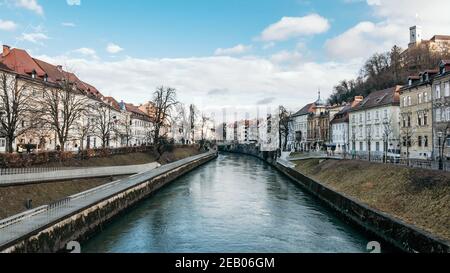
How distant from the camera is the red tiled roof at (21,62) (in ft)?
160

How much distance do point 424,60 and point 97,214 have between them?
285 feet

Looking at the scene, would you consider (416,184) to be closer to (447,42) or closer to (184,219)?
(184,219)

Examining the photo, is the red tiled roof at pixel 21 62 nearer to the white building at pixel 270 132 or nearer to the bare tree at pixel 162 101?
the bare tree at pixel 162 101

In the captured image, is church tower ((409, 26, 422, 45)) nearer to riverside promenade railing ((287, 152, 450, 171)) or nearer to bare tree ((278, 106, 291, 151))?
bare tree ((278, 106, 291, 151))

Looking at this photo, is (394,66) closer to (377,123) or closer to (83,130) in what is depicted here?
(377,123)

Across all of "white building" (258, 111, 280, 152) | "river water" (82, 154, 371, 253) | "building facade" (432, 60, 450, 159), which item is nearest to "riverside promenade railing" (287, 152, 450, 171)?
"building facade" (432, 60, 450, 159)

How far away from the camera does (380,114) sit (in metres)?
57.0

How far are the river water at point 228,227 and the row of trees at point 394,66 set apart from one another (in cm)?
6258

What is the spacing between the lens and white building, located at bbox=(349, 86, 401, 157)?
177 feet

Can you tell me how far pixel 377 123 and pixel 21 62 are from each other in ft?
176

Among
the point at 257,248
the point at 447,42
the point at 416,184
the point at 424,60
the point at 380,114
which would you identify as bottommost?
the point at 257,248

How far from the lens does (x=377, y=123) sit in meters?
57.7
